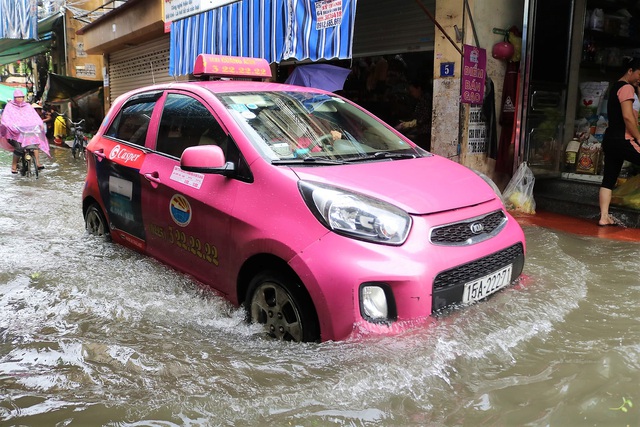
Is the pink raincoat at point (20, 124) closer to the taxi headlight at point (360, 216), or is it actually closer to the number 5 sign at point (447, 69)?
the number 5 sign at point (447, 69)

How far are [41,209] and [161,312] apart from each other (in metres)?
5.23

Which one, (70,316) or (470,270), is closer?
(470,270)

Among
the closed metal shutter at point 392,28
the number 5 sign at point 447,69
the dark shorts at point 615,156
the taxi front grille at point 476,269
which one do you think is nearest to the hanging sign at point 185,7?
the closed metal shutter at point 392,28

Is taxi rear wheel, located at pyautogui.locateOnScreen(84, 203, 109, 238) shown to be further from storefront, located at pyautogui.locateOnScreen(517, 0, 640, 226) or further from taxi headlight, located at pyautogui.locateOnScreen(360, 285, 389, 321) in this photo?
storefront, located at pyautogui.locateOnScreen(517, 0, 640, 226)

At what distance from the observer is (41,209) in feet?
25.3

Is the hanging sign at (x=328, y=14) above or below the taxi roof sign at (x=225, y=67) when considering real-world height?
above

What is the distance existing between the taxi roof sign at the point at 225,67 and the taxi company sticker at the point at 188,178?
118 centimetres

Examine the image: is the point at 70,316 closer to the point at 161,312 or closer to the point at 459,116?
the point at 161,312

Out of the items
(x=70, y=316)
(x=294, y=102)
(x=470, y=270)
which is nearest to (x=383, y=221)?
(x=470, y=270)

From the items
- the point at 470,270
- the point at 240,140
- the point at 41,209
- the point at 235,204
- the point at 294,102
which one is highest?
the point at 294,102

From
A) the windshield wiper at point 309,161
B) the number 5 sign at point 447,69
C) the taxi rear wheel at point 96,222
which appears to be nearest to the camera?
the windshield wiper at point 309,161

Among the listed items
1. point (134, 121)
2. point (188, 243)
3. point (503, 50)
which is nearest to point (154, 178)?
point (188, 243)

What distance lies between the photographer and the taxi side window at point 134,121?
4238 mm

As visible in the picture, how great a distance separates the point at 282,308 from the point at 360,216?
66 centimetres
